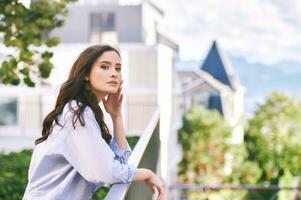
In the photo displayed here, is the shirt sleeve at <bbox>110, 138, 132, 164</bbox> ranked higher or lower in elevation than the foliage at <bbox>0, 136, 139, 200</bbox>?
higher

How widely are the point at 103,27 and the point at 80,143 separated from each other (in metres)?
24.0

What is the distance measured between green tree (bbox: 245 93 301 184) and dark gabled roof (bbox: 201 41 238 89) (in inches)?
412

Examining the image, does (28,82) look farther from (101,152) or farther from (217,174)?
(217,174)

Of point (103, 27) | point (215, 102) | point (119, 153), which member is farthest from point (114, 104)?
point (215, 102)

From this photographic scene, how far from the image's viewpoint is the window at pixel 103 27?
2527 cm

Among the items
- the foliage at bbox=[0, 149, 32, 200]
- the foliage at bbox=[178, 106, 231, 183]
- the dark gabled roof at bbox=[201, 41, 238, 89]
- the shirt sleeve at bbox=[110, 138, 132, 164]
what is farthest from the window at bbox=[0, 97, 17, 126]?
the dark gabled roof at bbox=[201, 41, 238, 89]

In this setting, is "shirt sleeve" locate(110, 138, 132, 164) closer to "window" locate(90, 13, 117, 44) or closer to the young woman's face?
the young woman's face

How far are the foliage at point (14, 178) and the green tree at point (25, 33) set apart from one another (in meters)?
0.59

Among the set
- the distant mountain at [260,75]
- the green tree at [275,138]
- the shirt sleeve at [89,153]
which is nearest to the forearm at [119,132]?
the shirt sleeve at [89,153]

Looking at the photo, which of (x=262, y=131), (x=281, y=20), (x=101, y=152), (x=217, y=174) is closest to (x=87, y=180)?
(x=101, y=152)

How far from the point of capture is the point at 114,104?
2.49m

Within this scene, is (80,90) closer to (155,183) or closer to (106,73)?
(106,73)

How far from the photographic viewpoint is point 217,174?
30656mm

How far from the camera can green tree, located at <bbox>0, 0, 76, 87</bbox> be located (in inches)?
177
